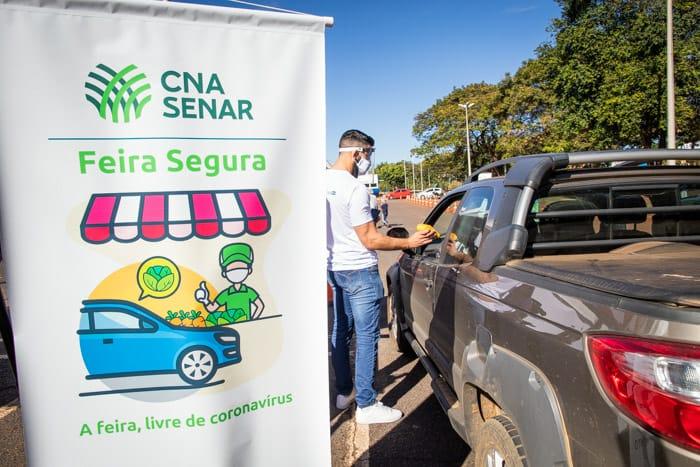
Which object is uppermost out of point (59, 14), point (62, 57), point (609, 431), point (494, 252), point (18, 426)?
point (59, 14)

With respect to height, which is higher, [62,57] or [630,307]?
[62,57]

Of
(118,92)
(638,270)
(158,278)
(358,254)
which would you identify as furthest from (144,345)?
(638,270)

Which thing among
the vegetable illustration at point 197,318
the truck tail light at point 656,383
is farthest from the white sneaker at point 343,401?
the truck tail light at point 656,383

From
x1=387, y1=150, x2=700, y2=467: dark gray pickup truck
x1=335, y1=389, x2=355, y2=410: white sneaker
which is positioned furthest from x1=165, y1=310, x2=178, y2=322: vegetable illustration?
x1=335, y1=389, x2=355, y2=410: white sneaker

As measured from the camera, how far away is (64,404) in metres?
1.57

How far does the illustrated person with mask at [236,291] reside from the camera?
1690 millimetres

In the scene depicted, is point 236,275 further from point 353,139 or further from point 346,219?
point 353,139

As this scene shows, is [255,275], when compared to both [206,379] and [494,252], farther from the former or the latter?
[494,252]

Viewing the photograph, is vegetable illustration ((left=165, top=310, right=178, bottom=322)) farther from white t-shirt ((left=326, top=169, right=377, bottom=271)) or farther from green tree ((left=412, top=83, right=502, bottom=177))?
green tree ((left=412, top=83, right=502, bottom=177))

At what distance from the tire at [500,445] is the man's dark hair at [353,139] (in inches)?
78.2

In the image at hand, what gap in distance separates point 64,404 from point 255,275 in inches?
29.8

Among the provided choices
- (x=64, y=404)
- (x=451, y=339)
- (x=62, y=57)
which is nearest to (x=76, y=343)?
(x=64, y=404)

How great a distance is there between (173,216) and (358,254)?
1.66m

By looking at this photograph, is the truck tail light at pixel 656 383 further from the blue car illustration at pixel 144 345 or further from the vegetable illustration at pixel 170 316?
the vegetable illustration at pixel 170 316
